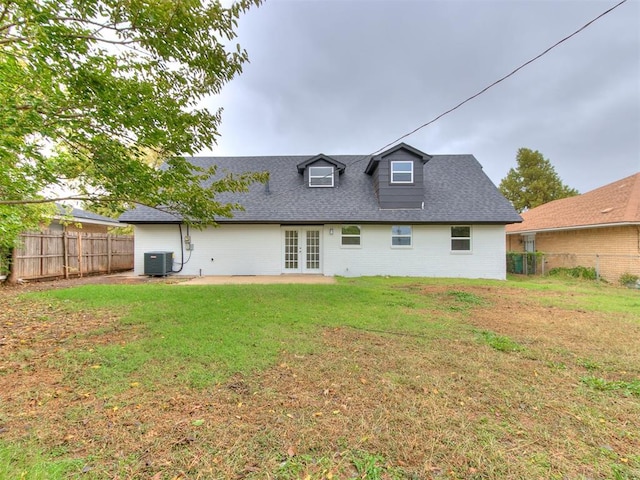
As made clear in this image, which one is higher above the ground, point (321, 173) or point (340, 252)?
point (321, 173)

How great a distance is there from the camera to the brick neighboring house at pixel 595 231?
1212 centimetres

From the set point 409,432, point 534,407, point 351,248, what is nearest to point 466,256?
Result: point 351,248

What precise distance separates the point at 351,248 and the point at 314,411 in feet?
35.4

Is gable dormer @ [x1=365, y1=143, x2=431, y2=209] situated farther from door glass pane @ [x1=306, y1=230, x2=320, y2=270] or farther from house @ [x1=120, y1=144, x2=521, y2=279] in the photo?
door glass pane @ [x1=306, y1=230, x2=320, y2=270]

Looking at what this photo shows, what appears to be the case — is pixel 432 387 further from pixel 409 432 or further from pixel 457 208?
pixel 457 208

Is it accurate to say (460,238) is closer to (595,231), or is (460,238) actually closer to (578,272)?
(578,272)

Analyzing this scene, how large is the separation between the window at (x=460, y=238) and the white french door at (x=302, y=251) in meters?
6.13

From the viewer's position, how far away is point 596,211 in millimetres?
14391

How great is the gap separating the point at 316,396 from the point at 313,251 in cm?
1080

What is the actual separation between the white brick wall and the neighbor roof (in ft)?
15.0

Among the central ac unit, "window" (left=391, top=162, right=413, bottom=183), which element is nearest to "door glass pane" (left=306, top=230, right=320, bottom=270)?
"window" (left=391, top=162, right=413, bottom=183)

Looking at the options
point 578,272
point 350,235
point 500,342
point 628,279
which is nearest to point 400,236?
point 350,235

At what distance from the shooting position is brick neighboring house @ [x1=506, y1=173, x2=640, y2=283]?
39.8ft

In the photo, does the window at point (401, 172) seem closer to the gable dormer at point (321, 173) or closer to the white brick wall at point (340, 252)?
the white brick wall at point (340, 252)
